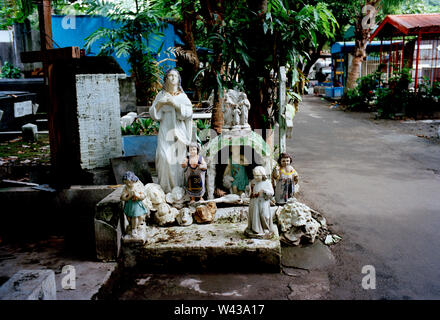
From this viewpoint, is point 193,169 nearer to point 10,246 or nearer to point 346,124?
point 10,246

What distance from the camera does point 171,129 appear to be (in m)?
5.52

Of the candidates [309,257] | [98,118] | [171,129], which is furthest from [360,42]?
[309,257]

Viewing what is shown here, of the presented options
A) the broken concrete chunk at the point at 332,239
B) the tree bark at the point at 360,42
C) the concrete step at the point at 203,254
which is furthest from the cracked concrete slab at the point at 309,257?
the tree bark at the point at 360,42

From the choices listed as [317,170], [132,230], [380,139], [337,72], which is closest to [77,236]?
[132,230]

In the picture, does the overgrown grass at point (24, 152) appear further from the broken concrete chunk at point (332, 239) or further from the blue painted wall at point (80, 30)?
the broken concrete chunk at point (332, 239)

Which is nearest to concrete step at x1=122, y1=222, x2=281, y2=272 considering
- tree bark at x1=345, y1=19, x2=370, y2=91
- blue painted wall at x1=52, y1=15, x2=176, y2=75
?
blue painted wall at x1=52, y1=15, x2=176, y2=75

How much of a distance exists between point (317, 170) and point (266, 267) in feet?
14.8

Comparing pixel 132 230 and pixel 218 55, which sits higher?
pixel 218 55

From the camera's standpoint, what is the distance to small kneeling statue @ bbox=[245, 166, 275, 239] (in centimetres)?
456

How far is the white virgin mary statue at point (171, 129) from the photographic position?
5.42 metres

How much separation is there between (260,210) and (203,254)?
2.70 feet

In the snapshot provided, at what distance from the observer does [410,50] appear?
1862 centimetres

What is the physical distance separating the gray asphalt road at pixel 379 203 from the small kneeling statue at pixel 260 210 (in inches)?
34.8

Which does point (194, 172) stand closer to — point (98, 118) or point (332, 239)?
point (98, 118)
